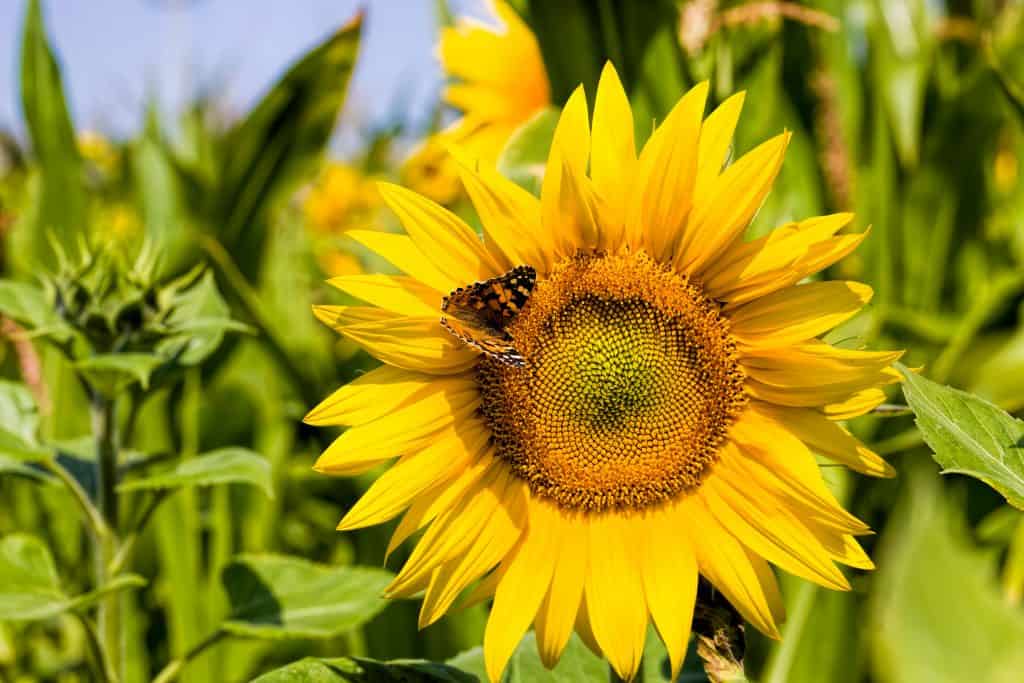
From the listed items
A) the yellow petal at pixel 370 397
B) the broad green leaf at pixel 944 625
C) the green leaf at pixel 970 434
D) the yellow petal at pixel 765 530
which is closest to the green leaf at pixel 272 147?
the yellow petal at pixel 370 397

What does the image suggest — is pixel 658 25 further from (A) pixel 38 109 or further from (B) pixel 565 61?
(A) pixel 38 109

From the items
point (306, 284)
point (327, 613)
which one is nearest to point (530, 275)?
point (327, 613)

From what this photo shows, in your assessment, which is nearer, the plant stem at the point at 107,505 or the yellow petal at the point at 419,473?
the yellow petal at the point at 419,473

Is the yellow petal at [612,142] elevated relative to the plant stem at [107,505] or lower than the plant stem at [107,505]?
elevated

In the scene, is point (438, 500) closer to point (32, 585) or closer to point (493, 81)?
point (32, 585)

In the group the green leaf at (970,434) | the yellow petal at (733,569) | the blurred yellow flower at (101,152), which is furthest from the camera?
the blurred yellow flower at (101,152)

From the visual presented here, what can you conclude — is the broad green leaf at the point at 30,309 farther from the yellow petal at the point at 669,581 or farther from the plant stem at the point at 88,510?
the yellow petal at the point at 669,581
